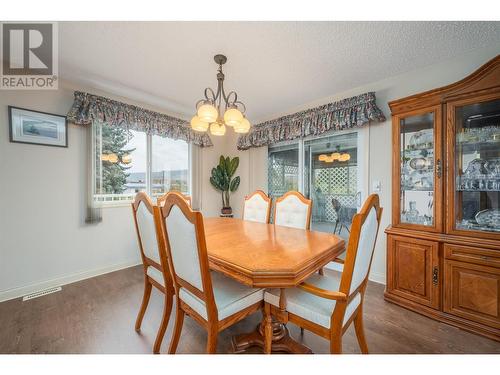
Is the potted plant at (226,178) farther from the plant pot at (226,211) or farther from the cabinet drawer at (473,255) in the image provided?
the cabinet drawer at (473,255)

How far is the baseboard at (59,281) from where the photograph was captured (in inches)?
83.4

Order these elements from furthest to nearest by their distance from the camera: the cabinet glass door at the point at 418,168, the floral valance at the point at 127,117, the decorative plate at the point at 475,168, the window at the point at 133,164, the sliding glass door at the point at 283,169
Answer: the sliding glass door at the point at 283,169, the window at the point at 133,164, the floral valance at the point at 127,117, the cabinet glass door at the point at 418,168, the decorative plate at the point at 475,168

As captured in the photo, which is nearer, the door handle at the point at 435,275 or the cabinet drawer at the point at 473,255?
the cabinet drawer at the point at 473,255

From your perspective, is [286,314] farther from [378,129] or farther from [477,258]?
[378,129]

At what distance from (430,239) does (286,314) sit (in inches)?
60.4

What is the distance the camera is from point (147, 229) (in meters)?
1.53

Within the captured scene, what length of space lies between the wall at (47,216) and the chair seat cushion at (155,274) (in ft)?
5.10

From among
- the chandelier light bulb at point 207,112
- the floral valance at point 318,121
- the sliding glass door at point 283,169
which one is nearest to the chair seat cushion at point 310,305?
the chandelier light bulb at point 207,112

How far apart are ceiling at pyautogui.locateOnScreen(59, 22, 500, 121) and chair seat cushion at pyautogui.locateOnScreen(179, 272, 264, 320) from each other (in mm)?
1921

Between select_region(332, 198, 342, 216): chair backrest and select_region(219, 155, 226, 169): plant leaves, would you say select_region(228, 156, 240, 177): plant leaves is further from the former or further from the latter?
select_region(332, 198, 342, 216): chair backrest

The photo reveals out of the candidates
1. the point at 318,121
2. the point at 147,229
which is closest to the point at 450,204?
the point at 318,121

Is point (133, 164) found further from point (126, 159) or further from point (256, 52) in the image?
point (256, 52)

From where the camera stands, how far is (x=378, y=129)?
2.56 metres

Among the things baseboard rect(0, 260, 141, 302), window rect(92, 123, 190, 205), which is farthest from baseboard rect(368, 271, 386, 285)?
baseboard rect(0, 260, 141, 302)
